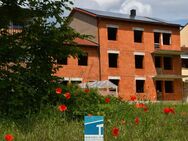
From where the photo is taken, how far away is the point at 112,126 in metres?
8.09

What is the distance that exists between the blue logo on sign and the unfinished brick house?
131 feet

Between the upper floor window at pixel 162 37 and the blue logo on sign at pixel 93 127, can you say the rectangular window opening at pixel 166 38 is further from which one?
the blue logo on sign at pixel 93 127

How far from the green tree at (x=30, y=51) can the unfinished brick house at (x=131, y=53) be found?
35.1m

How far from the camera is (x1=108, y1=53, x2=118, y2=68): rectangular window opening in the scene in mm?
49144

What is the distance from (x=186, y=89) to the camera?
5631 cm

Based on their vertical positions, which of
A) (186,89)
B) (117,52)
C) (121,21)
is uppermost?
(121,21)

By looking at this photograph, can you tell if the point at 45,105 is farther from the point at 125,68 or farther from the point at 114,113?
the point at 125,68

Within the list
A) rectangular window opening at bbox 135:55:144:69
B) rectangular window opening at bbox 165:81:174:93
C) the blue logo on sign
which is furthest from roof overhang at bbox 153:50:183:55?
the blue logo on sign

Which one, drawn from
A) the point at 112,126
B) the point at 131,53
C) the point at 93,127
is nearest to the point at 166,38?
the point at 131,53

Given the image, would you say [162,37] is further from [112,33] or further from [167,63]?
[112,33]

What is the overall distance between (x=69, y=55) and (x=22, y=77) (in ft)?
4.76

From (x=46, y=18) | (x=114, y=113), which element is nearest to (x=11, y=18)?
(x=46, y=18)

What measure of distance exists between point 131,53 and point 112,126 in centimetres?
4264

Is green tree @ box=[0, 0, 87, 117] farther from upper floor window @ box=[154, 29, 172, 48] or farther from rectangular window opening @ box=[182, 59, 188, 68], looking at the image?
rectangular window opening @ box=[182, 59, 188, 68]
